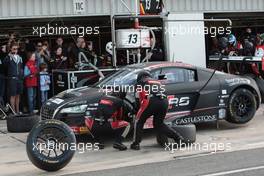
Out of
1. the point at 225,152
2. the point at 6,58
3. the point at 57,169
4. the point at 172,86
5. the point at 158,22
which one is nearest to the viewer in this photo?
the point at 57,169

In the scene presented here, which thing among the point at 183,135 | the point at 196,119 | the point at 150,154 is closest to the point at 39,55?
the point at 196,119

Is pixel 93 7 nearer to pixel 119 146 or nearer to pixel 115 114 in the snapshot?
pixel 115 114

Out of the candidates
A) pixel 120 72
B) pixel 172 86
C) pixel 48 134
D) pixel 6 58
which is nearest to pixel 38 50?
pixel 6 58

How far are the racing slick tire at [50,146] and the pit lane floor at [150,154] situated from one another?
0.56ft

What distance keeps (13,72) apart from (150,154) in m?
5.55

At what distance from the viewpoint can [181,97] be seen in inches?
434

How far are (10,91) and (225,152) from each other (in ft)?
21.0

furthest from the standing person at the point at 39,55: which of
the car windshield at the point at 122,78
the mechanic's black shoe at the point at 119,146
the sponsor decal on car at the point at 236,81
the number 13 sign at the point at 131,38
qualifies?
the sponsor decal on car at the point at 236,81

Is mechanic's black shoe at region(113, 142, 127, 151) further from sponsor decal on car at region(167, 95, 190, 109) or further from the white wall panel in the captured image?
the white wall panel

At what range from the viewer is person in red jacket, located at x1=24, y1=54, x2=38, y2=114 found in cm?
1402

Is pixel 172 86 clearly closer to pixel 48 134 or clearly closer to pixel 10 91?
pixel 48 134

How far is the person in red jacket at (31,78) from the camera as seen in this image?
1402 cm

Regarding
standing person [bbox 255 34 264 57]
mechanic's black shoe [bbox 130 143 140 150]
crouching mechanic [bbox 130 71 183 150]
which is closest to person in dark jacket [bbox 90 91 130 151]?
mechanic's black shoe [bbox 130 143 140 150]

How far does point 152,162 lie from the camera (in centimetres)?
896
